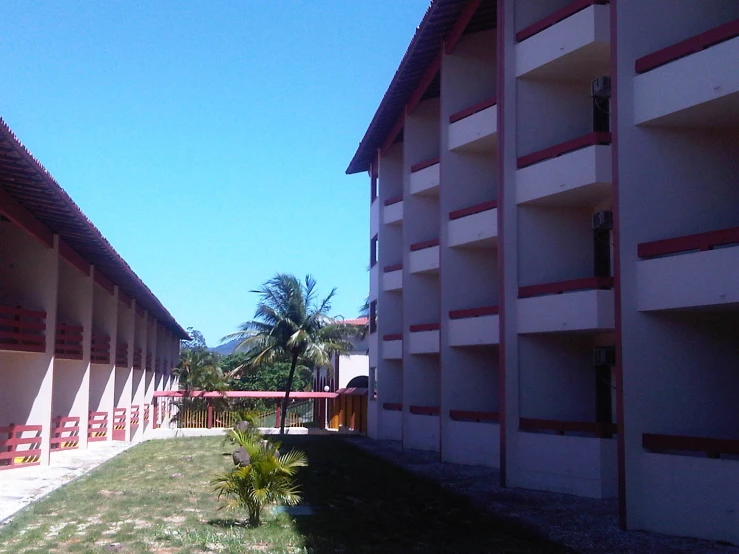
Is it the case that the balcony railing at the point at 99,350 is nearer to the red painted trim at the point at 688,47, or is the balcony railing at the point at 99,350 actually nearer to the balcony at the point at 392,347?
the balcony at the point at 392,347

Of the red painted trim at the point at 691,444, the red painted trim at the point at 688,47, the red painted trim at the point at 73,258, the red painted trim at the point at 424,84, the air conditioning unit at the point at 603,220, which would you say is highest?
the red painted trim at the point at 424,84

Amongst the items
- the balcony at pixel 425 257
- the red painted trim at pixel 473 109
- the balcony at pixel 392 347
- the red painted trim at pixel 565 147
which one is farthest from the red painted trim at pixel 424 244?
the red painted trim at pixel 565 147

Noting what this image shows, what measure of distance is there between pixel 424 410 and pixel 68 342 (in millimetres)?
12449

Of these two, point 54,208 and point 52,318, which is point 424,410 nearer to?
point 52,318

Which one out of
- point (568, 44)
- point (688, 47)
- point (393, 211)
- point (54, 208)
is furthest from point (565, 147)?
point (393, 211)

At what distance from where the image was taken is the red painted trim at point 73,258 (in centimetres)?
2651

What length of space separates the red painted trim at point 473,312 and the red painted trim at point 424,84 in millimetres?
8096

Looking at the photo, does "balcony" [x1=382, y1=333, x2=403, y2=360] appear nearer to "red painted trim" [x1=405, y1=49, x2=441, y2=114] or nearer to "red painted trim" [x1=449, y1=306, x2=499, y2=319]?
"red painted trim" [x1=449, y1=306, x2=499, y2=319]

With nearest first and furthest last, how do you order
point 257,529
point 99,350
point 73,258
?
point 257,529
point 73,258
point 99,350

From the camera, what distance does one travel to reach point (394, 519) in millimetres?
15047

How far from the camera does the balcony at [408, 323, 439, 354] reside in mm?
29875

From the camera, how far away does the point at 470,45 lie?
27.1m

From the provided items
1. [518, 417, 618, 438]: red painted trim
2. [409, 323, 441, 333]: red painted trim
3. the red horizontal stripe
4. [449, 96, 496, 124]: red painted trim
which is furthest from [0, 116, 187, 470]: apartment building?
[518, 417, 618, 438]: red painted trim

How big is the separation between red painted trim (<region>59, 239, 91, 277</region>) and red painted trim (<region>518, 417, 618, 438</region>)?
14.8 meters
